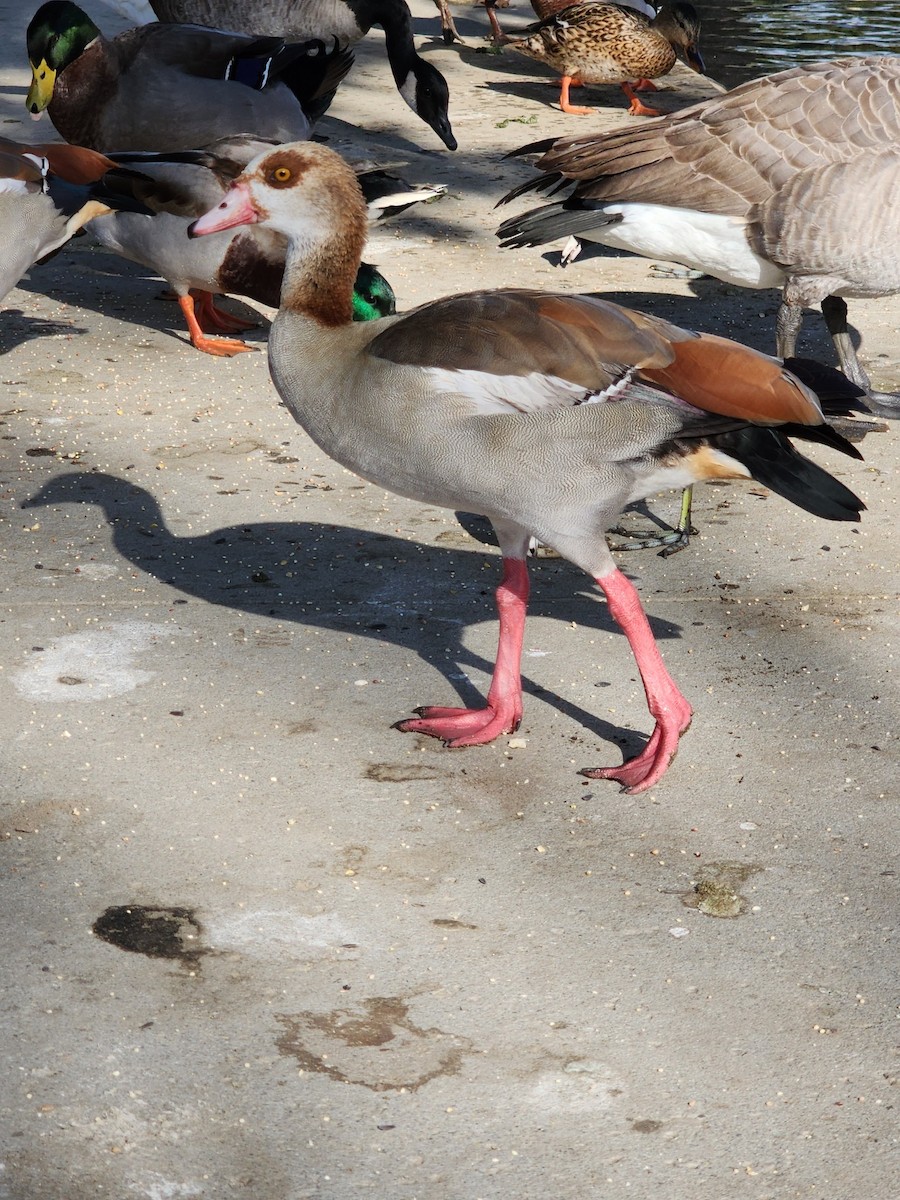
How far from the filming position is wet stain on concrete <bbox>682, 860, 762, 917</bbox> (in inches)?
132

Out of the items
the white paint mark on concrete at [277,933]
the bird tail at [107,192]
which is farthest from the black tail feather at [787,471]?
the bird tail at [107,192]

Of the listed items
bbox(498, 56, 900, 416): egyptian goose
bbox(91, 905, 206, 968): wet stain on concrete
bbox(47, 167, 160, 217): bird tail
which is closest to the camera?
bbox(91, 905, 206, 968): wet stain on concrete

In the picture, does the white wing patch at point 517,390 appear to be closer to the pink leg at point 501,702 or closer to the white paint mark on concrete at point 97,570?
the pink leg at point 501,702

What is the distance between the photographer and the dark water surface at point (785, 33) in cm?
1321

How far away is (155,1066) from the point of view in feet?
9.21

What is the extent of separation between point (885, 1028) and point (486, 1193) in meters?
0.93

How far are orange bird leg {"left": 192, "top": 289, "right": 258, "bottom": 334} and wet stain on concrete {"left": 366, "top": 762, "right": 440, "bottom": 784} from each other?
410 centimetres

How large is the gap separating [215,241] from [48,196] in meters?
0.75

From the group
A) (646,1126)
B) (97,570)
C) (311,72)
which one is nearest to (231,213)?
(97,570)

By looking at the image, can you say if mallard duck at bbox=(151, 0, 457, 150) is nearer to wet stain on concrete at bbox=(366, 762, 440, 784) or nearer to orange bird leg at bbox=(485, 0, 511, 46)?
orange bird leg at bbox=(485, 0, 511, 46)

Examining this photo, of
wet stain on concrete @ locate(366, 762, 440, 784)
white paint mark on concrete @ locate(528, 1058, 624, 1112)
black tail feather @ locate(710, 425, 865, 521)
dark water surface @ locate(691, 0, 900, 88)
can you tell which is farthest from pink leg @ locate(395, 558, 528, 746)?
dark water surface @ locate(691, 0, 900, 88)

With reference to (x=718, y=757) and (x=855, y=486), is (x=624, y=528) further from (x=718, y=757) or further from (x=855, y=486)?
(x=718, y=757)

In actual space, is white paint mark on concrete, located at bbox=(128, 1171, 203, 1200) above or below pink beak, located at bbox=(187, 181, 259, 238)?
below

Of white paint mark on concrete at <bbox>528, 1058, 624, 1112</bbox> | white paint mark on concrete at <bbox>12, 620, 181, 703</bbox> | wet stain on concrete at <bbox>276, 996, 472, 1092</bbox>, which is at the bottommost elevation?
white paint mark on concrete at <bbox>12, 620, 181, 703</bbox>
